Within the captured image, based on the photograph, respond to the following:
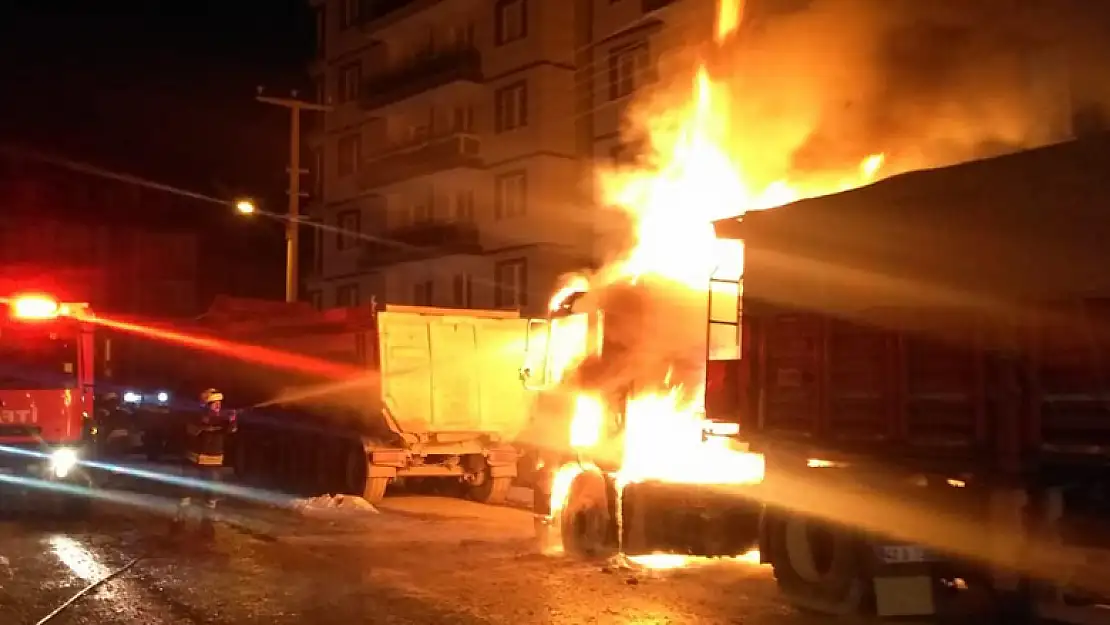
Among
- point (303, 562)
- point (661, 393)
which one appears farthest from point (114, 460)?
point (661, 393)

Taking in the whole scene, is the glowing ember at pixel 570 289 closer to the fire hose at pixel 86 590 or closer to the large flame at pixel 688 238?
the large flame at pixel 688 238

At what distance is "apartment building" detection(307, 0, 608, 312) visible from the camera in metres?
34.7

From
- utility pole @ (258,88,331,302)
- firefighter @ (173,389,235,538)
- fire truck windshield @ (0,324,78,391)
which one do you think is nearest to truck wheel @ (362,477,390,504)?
firefighter @ (173,389,235,538)

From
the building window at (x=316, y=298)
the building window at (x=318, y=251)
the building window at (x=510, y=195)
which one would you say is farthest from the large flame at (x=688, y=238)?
the building window at (x=316, y=298)

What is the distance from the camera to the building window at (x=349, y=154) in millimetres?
43594

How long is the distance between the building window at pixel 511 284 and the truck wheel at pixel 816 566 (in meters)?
25.3

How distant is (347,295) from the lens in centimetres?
4381

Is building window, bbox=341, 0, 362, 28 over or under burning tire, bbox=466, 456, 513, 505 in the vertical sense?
over

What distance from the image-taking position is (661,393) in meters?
11.0

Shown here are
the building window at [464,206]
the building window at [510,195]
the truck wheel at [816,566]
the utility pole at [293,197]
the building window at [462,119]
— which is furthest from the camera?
the building window at [462,119]

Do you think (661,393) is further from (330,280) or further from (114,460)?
(330,280)

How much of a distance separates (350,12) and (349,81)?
2.53m

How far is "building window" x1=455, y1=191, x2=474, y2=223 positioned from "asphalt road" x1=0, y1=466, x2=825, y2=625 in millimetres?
23857

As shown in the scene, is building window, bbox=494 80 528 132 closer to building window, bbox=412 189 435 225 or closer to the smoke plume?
building window, bbox=412 189 435 225
